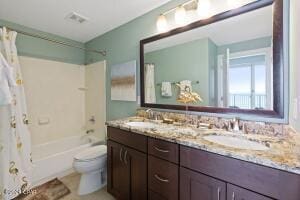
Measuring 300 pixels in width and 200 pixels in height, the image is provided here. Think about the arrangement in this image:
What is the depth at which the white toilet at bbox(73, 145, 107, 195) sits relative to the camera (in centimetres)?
183

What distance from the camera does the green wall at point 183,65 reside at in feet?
5.21

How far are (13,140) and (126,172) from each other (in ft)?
4.74

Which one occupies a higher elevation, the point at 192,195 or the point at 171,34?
the point at 171,34

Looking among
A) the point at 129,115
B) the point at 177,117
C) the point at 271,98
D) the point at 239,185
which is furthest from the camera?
the point at 129,115

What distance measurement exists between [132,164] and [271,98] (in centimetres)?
129

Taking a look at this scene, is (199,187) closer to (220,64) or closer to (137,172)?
(137,172)

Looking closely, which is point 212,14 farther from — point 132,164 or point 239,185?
point 132,164

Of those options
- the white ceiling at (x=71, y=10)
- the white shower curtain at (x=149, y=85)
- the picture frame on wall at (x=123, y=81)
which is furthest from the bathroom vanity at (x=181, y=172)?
the white ceiling at (x=71, y=10)

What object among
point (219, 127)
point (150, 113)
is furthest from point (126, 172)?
point (219, 127)

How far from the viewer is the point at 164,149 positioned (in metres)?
1.24

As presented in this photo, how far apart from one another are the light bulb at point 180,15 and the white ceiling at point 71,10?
26 centimetres

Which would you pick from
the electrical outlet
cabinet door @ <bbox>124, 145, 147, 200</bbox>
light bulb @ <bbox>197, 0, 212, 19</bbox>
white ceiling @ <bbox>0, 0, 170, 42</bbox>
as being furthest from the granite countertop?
white ceiling @ <bbox>0, 0, 170, 42</bbox>

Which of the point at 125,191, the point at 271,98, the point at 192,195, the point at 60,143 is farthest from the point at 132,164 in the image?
the point at 60,143

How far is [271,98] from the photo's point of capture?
1.21 metres
